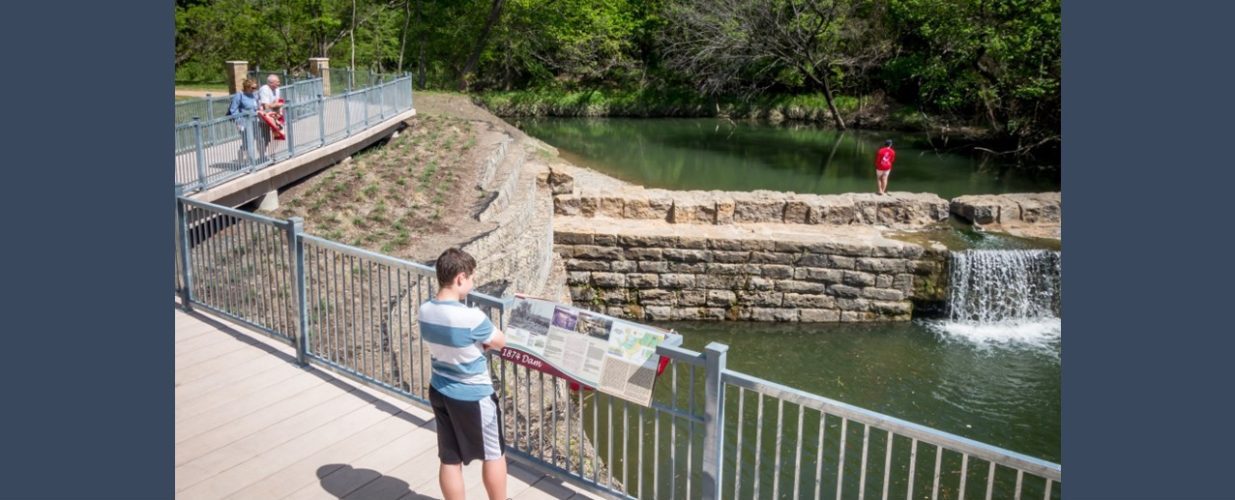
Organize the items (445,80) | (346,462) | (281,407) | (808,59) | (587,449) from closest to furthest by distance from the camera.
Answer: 1. (346,462)
2. (281,407)
3. (587,449)
4. (808,59)
5. (445,80)

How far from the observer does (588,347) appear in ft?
15.8

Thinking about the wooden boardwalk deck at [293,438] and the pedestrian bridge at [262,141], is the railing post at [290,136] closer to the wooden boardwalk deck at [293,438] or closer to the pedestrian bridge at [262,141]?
the pedestrian bridge at [262,141]

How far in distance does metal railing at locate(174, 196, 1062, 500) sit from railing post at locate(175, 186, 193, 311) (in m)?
0.01

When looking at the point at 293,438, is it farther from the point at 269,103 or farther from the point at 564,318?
the point at 269,103

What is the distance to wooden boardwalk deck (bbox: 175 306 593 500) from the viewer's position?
200 inches

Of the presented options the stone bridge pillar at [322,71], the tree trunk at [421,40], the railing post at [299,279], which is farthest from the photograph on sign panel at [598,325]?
the tree trunk at [421,40]

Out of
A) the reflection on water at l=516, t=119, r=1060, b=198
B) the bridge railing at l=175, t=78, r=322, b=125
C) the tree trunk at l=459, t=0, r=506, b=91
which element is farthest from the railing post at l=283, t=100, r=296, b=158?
the tree trunk at l=459, t=0, r=506, b=91

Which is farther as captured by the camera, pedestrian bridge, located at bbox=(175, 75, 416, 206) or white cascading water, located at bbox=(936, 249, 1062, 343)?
white cascading water, located at bbox=(936, 249, 1062, 343)

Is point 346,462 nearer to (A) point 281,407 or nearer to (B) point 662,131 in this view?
(A) point 281,407

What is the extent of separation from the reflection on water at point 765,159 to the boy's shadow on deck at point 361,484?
65.6 ft

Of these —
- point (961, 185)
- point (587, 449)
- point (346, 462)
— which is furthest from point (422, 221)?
point (961, 185)

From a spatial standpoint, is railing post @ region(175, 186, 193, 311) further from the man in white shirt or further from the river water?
the man in white shirt

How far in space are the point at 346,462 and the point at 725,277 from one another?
1043cm

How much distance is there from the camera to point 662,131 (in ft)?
130
